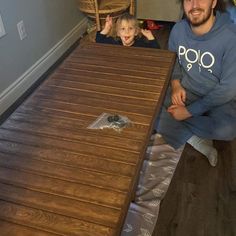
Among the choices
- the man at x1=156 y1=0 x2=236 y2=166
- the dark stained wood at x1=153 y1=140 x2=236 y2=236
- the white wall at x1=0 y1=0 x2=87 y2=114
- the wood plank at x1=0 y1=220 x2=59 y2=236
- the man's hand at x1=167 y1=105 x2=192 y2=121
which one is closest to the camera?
the wood plank at x1=0 y1=220 x2=59 y2=236

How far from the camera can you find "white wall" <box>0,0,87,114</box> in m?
1.97

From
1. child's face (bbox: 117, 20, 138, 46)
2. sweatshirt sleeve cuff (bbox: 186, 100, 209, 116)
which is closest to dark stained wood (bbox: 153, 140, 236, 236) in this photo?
sweatshirt sleeve cuff (bbox: 186, 100, 209, 116)

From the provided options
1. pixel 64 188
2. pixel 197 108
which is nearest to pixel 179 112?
pixel 197 108

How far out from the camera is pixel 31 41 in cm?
223

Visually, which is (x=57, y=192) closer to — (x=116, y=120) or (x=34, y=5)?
(x=116, y=120)

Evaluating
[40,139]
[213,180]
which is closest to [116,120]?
[40,139]

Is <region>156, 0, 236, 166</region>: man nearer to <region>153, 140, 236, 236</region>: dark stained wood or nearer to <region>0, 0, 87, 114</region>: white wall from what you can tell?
<region>153, 140, 236, 236</region>: dark stained wood

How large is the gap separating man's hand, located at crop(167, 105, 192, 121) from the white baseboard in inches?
45.6

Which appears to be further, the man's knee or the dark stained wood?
the man's knee

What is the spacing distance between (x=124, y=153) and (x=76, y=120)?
0.25 meters

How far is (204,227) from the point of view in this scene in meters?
1.23

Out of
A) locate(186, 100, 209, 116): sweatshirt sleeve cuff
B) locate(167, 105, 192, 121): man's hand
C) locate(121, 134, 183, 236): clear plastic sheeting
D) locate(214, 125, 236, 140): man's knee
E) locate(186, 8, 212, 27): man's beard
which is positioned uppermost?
locate(186, 8, 212, 27): man's beard

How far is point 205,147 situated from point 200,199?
0.31 metres

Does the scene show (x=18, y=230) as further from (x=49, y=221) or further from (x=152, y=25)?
(x=152, y=25)
